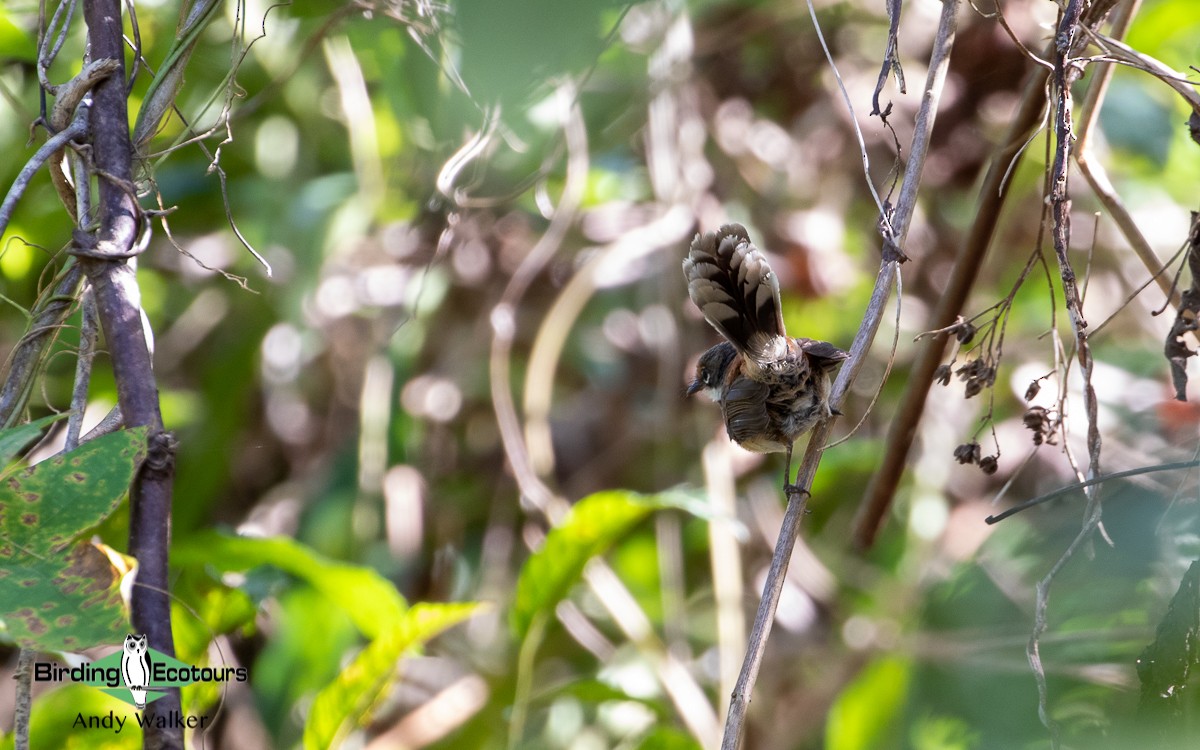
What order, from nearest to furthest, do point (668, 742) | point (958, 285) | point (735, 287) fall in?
point (958, 285) < point (735, 287) < point (668, 742)

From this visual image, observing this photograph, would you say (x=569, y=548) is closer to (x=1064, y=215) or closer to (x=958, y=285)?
(x=958, y=285)

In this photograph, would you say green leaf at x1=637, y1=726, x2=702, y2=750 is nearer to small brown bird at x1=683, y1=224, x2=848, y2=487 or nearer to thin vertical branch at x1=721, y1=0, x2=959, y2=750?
small brown bird at x1=683, y1=224, x2=848, y2=487

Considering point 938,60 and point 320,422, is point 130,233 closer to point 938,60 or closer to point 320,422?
point 938,60

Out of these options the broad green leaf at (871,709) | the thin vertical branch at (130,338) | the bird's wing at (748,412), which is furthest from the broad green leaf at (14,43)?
the broad green leaf at (871,709)

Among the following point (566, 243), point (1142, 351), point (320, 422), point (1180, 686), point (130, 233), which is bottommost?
point (1180, 686)

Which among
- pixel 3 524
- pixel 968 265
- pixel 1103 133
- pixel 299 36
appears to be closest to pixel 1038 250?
pixel 968 265

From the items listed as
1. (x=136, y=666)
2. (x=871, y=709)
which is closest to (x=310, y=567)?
(x=136, y=666)
